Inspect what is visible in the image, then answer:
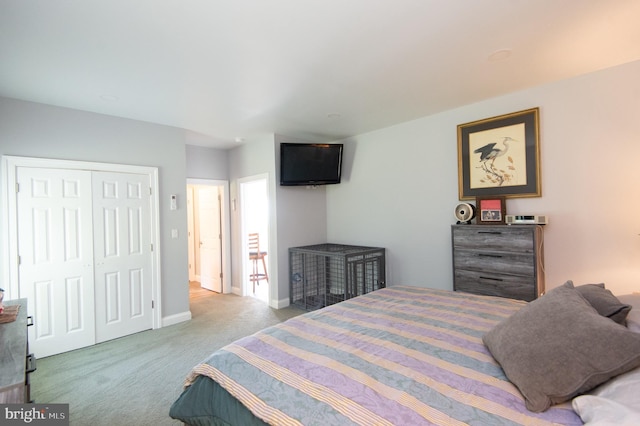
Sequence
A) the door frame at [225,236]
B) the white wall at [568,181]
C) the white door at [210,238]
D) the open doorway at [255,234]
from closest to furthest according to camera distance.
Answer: the white wall at [568,181], the open doorway at [255,234], the door frame at [225,236], the white door at [210,238]

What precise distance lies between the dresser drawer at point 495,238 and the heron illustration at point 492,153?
2.04ft

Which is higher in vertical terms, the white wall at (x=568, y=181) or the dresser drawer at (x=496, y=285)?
the white wall at (x=568, y=181)

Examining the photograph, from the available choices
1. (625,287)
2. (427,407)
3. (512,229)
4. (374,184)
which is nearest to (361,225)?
(374,184)

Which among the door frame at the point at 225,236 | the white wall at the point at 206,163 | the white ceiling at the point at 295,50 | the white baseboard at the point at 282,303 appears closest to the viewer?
the white ceiling at the point at 295,50

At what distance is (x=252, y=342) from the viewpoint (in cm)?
155

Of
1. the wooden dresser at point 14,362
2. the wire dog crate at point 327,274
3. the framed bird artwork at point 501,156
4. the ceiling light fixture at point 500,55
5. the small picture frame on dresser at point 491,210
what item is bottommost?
the wire dog crate at point 327,274

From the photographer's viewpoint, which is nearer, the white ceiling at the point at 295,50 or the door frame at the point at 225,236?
the white ceiling at the point at 295,50

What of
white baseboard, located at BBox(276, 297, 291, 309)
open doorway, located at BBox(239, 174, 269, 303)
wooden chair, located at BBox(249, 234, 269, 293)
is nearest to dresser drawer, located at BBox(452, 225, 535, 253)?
white baseboard, located at BBox(276, 297, 291, 309)

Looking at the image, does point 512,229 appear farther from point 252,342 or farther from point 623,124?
point 252,342

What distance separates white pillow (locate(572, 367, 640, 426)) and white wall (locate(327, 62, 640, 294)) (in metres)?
2.17

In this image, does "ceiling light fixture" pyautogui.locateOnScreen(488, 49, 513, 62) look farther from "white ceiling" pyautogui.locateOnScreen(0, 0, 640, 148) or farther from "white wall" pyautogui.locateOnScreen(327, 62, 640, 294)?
"white wall" pyautogui.locateOnScreen(327, 62, 640, 294)

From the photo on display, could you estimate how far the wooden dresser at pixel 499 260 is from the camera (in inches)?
103

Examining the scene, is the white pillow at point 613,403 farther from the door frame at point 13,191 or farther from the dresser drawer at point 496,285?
the door frame at point 13,191

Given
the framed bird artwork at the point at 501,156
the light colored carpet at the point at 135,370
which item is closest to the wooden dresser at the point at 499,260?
the framed bird artwork at the point at 501,156
